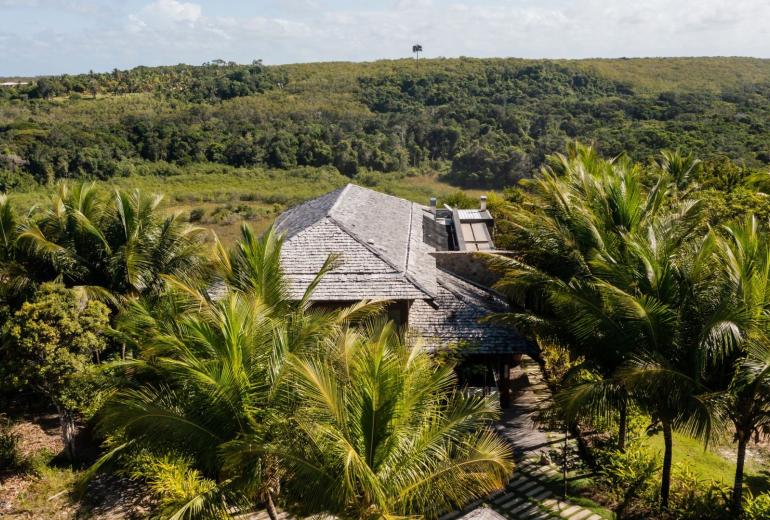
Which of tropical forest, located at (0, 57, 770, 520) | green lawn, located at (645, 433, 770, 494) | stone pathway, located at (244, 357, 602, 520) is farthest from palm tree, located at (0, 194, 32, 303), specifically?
green lawn, located at (645, 433, 770, 494)

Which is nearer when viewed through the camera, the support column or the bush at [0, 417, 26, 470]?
the bush at [0, 417, 26, 470]

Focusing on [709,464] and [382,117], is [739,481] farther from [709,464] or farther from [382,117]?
[382,117]

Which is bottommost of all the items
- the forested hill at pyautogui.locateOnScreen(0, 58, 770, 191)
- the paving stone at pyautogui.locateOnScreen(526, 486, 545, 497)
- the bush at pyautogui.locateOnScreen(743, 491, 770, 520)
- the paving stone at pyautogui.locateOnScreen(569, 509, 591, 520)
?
the paving stone at pyautogui.locateOnScreen(526, 486, 545, 497)

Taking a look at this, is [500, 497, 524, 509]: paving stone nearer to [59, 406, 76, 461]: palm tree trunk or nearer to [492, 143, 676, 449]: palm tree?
[492, 143, 676, 449]: palm tree

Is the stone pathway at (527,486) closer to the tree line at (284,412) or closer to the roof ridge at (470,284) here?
the tree line at (284,412)

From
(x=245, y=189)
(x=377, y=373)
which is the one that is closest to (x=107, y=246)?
(x=377, y=373)
